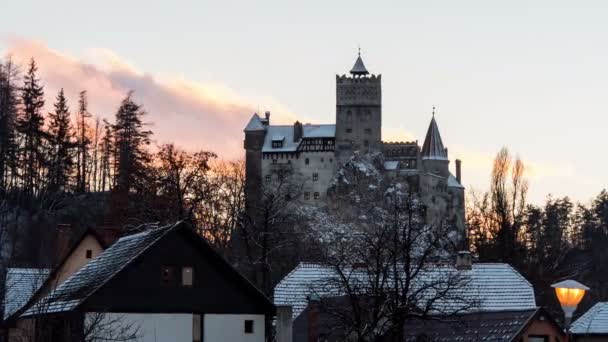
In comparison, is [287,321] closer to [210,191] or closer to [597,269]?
[210,191]

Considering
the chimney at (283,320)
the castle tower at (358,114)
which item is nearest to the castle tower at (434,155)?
the castle tower at (358,114)

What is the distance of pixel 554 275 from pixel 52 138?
5400 cm

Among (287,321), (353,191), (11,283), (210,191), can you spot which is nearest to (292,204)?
(353,191)

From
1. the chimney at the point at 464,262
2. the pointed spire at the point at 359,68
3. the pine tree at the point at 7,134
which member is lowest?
the chimney at the point at 464,262

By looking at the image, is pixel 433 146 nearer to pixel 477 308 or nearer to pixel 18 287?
pixel 18 287

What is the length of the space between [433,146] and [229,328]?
145 m

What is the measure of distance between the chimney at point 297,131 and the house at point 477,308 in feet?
387

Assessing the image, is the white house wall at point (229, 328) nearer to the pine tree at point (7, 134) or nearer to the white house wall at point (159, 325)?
the white house wall at point (159, 325)

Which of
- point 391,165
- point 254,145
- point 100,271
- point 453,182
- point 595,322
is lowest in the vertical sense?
point 595,322

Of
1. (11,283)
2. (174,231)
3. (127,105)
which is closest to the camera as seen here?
(174,231)

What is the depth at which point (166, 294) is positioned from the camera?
131ft

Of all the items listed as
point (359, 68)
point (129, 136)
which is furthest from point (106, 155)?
point (359, 68)

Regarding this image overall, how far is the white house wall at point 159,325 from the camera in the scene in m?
38.7

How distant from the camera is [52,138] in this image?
118562 mm
